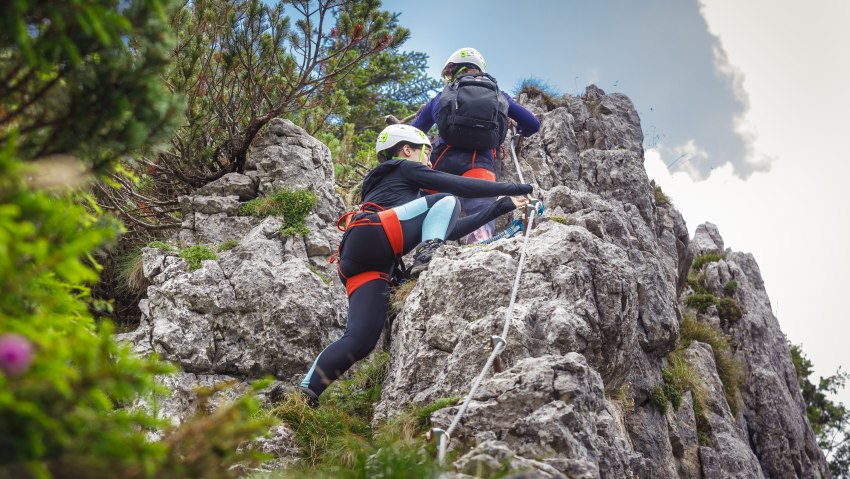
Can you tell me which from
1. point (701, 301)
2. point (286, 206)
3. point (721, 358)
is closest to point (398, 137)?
point (286, 206)

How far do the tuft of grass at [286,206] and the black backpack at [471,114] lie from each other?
241 centimetres

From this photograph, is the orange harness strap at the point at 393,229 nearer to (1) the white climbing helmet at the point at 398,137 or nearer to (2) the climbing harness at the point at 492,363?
(1) the white climbing helmet at the point at 398,137

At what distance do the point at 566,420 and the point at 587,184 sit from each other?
993 cm

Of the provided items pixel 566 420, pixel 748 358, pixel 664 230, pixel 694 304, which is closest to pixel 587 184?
pixel 664 230

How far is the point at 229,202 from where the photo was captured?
1057cm

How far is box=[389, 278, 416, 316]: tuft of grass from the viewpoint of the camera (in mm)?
8906

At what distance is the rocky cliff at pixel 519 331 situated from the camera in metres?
5.21

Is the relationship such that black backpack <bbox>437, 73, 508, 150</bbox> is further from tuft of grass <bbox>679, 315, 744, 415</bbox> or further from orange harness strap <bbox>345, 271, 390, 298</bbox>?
tuft of grass <bbox>679, 315, 744, 415</bbox>

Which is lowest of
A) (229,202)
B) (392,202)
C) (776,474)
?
(776,474)

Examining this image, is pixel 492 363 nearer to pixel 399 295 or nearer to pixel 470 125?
pixel 399 295

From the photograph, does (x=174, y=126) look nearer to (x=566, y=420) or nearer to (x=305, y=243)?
(x=566, y=420)

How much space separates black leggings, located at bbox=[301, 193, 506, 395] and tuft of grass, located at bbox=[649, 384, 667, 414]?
11.4 feet

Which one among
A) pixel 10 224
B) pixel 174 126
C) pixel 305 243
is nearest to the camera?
pixel 10 224

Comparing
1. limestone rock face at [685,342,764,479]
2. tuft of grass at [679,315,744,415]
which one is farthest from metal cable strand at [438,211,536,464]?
tuft of grass at [679,315,744,415]
